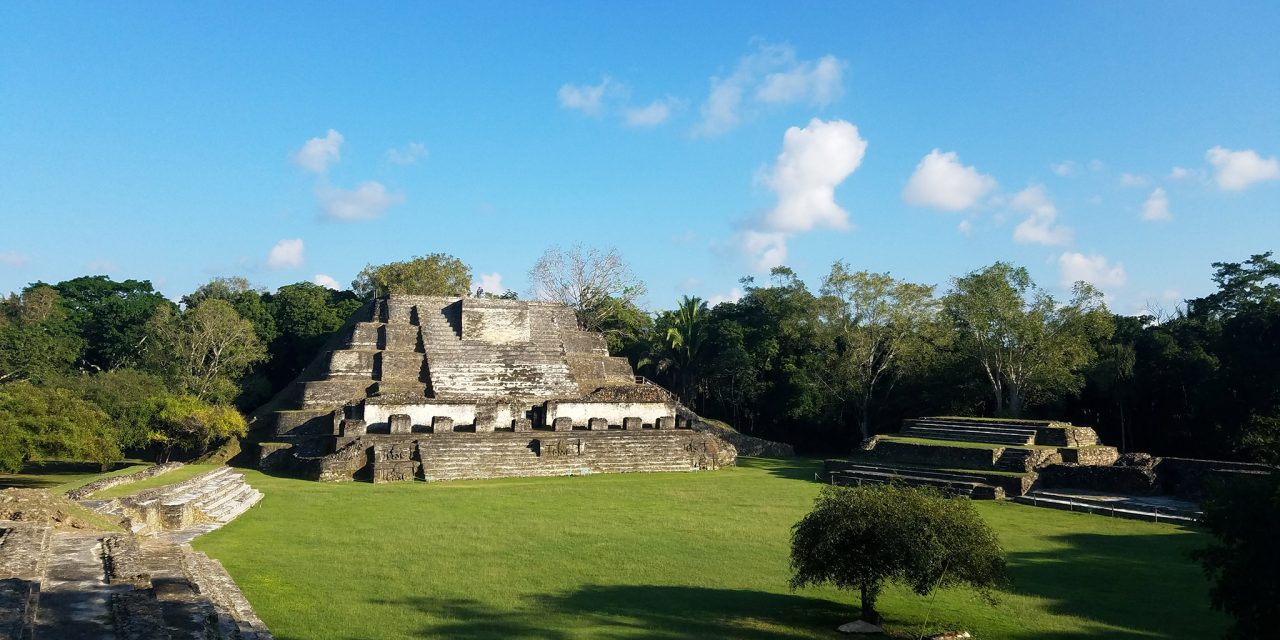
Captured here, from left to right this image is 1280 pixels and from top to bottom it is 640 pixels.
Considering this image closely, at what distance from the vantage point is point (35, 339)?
1068 inches

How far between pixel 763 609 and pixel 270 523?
8446 mm

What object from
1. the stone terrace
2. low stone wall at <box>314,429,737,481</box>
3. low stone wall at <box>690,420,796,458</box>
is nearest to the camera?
the stone terrace

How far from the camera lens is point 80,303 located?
40406 mm

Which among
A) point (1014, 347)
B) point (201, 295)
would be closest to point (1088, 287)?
point (1014, 347)

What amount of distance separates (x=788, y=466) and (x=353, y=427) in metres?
12.4

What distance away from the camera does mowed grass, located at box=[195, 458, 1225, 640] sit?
25.0 ft

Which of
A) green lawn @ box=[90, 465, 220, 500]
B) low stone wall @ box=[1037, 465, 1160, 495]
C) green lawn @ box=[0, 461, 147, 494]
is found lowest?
green lawn @ box=[0, 461, 147, 494]

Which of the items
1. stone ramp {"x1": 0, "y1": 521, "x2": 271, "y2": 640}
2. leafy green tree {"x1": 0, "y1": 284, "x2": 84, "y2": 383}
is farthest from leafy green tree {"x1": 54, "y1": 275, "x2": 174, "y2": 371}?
stone ramp {"x1": 0, "y1": 521, "x2": 271, "y2": 640}

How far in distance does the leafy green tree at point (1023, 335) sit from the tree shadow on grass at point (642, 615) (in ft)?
61.4

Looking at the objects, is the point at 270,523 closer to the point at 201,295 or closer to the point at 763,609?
the point at 763,609

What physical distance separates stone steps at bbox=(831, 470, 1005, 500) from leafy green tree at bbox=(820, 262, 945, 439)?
9.95 m

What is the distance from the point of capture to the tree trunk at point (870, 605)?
7828mm

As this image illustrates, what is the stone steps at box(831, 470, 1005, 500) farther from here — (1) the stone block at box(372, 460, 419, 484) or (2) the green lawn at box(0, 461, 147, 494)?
(2) the green lawn at box(0, 461, 147, 494)

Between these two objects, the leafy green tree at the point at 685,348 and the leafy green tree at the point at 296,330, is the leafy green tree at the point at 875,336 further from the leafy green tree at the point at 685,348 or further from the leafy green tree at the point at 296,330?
the leafy green tree at the point at 296,330
